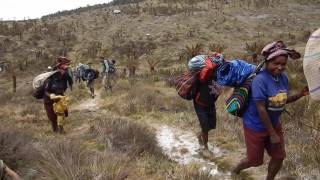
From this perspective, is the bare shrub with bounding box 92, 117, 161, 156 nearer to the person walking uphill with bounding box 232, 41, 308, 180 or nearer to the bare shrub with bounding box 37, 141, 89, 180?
the bare shrub with bounding box 37, 141, 89, 180

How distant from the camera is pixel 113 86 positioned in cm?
1750

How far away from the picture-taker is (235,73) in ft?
16.1

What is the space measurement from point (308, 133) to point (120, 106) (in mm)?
5961

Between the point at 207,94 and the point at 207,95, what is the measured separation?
2 centimetres

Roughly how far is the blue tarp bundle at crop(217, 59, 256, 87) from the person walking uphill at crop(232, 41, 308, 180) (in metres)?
0.26

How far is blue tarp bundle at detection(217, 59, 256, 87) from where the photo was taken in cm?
485

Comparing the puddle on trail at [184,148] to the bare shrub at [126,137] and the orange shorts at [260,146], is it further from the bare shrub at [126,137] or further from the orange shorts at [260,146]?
the orange shorts at [260,146]

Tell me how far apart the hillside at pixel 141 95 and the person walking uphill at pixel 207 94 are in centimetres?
48

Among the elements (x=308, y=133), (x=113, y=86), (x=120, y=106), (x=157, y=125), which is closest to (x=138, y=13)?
(x=113, y=86)

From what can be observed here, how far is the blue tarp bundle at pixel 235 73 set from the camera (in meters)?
4.85

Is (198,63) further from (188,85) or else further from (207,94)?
(207,94)

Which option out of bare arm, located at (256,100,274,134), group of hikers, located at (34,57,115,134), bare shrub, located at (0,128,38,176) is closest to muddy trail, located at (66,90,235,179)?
group of hikers, located at (34,57,115,134)

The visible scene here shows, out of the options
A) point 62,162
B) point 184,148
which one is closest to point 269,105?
point 62,162

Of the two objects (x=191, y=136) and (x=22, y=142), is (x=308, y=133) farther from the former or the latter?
(x=22, y=142)
